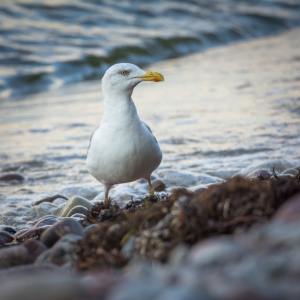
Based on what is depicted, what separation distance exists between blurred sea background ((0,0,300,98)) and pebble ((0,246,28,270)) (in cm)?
1019

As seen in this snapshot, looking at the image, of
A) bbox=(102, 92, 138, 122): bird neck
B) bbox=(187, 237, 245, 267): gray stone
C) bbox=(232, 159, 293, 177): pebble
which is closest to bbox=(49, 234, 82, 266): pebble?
bbox=(187, 237, 245, 267): gray stone

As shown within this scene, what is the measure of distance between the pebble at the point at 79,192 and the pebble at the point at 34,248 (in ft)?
7.62

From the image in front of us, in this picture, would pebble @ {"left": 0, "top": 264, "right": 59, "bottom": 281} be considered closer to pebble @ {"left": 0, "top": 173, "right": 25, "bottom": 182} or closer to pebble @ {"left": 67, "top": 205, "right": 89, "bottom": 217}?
pebble @ {"left": 67, "top": 205, "right": 89, "bottom": 217}

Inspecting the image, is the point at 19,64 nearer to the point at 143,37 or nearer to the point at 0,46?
the point at 0,46

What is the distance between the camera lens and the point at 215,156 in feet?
19.2

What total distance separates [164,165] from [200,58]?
1007 centimetres

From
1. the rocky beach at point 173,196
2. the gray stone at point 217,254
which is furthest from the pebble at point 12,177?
the gray stone at point 217,254

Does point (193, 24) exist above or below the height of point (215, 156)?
above

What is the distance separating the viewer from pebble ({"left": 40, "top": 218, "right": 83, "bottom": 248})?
2693 millimetres

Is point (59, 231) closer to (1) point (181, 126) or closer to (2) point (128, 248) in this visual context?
(2) point (128, 248)

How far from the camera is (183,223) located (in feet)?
6.99

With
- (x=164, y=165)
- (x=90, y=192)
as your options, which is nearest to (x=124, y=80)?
(x=90, y=192)

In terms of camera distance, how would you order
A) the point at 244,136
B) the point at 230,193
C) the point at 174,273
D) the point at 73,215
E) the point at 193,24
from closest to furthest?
the point at 174,273 < the point at 230,193 < the point at 73,215 < the point at 244,136 < the point at 193,24

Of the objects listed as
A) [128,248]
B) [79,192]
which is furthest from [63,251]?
[79,192]
